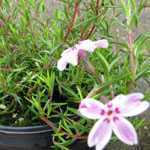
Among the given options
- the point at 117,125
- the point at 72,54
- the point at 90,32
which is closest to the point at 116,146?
the point at 90,32

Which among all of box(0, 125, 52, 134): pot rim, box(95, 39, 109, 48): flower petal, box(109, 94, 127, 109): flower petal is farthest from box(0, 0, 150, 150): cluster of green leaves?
box(109, 94, 127, 109): flower petal

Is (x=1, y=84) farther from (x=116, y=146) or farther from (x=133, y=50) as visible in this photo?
(x=116, y=146)

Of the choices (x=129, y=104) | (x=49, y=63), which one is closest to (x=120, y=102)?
(x=129, y=104)

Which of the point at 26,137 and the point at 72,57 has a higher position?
the point at 72,57

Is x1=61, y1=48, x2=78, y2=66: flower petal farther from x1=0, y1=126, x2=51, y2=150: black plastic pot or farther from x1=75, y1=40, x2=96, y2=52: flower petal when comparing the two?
x1=0, y1=126, x2=51, y2=150: black plastic pot

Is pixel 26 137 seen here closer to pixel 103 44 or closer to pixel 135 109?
pixel 103 44

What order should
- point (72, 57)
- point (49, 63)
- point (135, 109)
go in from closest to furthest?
point (135, 109), point (72, 57), point (49, 63)

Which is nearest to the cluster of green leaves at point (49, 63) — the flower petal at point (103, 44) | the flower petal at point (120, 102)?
the flower petal at point (103, 44)

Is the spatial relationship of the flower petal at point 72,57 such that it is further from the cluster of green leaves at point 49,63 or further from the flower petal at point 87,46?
the cluster of green leaves at point 49,63
